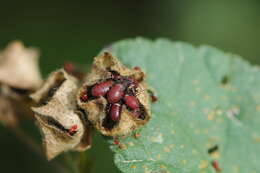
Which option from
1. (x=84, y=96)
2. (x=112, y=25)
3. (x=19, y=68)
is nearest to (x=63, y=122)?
(x=84, y=96)

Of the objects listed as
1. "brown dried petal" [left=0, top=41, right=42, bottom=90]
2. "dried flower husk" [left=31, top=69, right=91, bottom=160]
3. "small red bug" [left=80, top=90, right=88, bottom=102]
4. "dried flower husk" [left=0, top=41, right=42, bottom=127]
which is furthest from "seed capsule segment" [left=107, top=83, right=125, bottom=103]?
"brown dried petal" [left=0, top=41, right=42, bottom=90]

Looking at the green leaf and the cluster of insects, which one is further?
the green leaf

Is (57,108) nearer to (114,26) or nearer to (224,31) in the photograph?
(114,26)

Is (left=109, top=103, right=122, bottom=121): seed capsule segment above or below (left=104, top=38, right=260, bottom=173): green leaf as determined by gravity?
below

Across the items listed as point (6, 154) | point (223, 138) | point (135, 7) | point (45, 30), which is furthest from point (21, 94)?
point (135, 7)

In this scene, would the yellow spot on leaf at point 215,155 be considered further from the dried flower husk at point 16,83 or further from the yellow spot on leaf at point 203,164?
the dried flower husk at point 16,83

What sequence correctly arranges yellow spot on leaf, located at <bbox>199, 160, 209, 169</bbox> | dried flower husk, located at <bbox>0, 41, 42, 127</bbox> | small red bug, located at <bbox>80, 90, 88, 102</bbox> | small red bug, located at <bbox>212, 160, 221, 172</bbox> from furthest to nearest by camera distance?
dried flower husk, located at <bbox>0, 41, 42, 127</bbox> < small red bug, located at <bbox>212, 160, 221, 172</bbox> < yellow spot on leaf, located at <bbox>199, 160, 209, 169</bbox> < small red bug, located at <bbox>80, 90, 88, 102</bbox>

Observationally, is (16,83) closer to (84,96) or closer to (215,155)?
(84,96)

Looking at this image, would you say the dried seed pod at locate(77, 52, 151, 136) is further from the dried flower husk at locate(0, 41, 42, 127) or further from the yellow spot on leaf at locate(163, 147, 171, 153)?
the dried flower husk at locate(0, 41, 42, 127)

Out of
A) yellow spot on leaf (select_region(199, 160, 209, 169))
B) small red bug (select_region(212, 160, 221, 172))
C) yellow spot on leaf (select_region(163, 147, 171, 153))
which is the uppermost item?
small red bug (select_region(212, 160, 221, 172))
